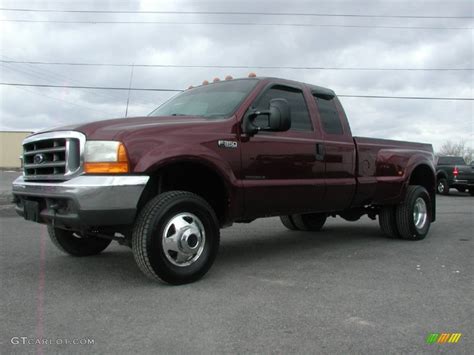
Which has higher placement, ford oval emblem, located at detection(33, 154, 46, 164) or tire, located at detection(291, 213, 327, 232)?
ford oval emblem, located at detection(33, 154, 46, 164)

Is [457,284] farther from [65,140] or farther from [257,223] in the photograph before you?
[257,223]

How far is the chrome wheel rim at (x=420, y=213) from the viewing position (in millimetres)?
7377

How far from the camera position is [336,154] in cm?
599

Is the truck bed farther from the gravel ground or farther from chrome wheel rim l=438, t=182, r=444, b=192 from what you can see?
chrome wheel rim l=438, t=182, r=444, b=192

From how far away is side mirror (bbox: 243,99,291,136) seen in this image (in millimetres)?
4766

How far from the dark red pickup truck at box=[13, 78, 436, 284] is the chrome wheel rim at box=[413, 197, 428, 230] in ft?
2.81

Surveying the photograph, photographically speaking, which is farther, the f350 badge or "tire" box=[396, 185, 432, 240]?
"tire" box=[396, 185, 432, 240]

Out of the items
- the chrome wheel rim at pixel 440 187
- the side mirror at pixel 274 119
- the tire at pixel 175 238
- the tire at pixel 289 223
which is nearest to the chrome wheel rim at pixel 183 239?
the tire at pixel 175 238

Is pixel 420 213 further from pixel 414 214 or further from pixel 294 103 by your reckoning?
pixel 294 103

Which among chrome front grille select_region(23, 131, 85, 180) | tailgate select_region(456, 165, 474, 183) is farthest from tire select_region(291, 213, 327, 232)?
tailgate select_region(456, 165, 474, 183)

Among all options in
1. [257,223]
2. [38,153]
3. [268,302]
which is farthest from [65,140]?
[257,223]

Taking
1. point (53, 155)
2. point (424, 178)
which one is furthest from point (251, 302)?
point (424, 178)

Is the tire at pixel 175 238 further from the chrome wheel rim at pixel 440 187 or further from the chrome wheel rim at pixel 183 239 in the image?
the chrome wheel rim at pixel 440 187

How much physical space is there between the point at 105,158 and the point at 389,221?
4739mm
